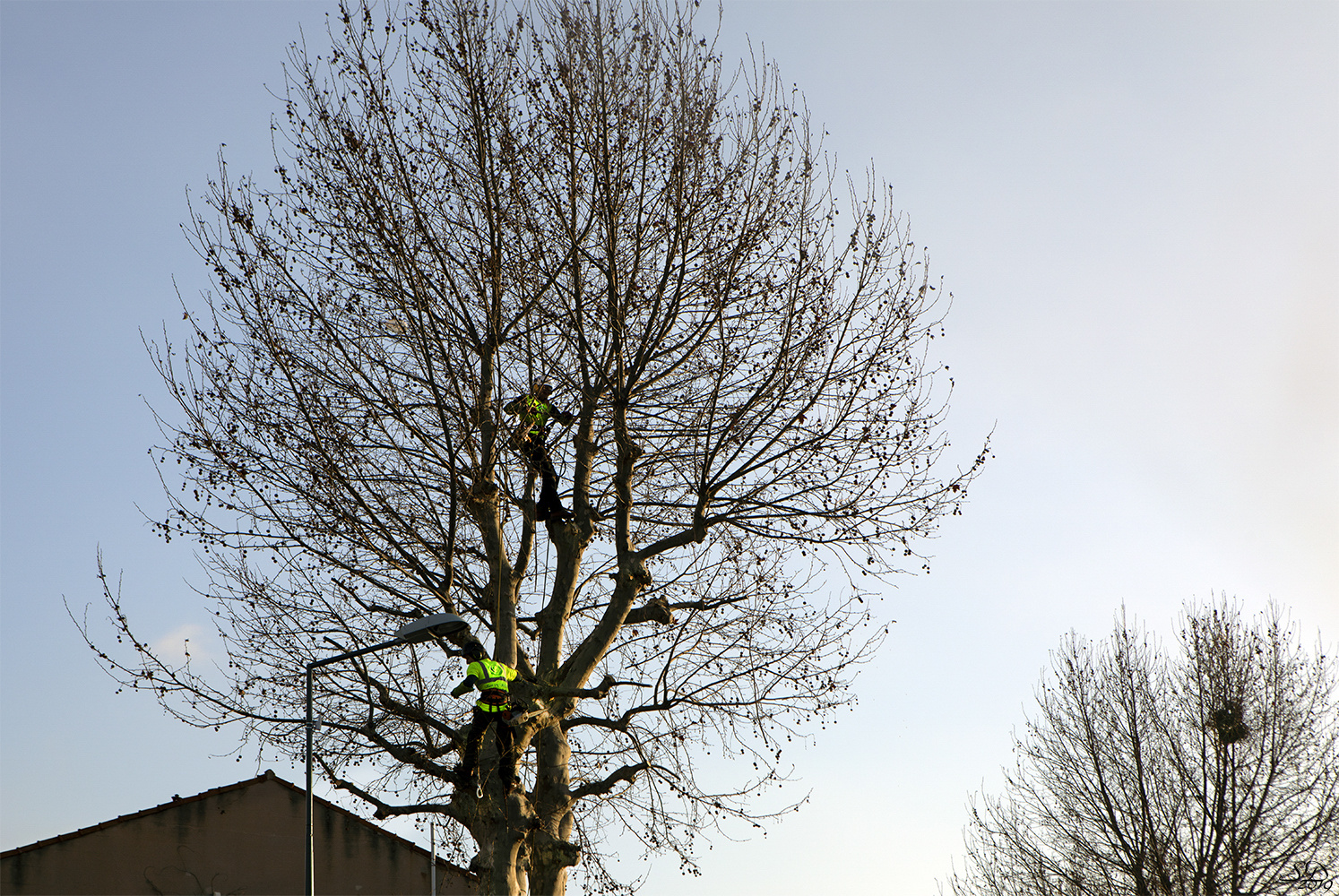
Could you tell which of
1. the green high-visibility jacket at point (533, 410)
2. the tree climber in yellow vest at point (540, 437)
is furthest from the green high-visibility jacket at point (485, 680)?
the green high-visibility jacket at point (533, 410)

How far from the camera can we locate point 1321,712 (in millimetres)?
19000

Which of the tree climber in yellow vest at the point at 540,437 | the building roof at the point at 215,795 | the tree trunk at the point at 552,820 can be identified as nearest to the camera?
the tree climber in yellow vest at the point at 540,437

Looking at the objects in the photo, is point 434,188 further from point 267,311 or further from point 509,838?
point 509,838

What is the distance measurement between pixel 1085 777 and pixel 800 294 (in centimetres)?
1334

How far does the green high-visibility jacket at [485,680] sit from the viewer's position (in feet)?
34.2

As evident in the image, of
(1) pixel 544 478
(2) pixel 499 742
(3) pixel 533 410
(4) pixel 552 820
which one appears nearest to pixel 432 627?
(2) pixel 499 742

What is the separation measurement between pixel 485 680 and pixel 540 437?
2.24 m

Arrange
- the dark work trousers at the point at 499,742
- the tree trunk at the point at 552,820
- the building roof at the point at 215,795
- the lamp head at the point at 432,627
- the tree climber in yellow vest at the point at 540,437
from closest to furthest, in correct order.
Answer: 1. the lamp head at the point at 432,627
2. the dark work trousers at the point at 499,742
3. the tree climber in yellow vest at the point at 540,437
4. the tree trunk at the point at 552,820
5. the building roof at the point at 215,795

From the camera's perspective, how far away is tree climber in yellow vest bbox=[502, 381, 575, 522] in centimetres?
1053

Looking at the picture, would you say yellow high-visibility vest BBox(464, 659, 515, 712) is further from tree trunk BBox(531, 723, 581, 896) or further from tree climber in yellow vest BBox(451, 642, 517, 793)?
tree trunk BBox(531, 723, 581, 896)

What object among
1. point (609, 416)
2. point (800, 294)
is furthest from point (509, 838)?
point (800, 294)

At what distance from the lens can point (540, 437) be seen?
1087 centimetres

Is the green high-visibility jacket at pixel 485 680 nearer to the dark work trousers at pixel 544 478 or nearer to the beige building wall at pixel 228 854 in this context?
the dark work trousers at pixel 544 478

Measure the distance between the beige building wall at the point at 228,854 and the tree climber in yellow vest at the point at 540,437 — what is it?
1001 cm
